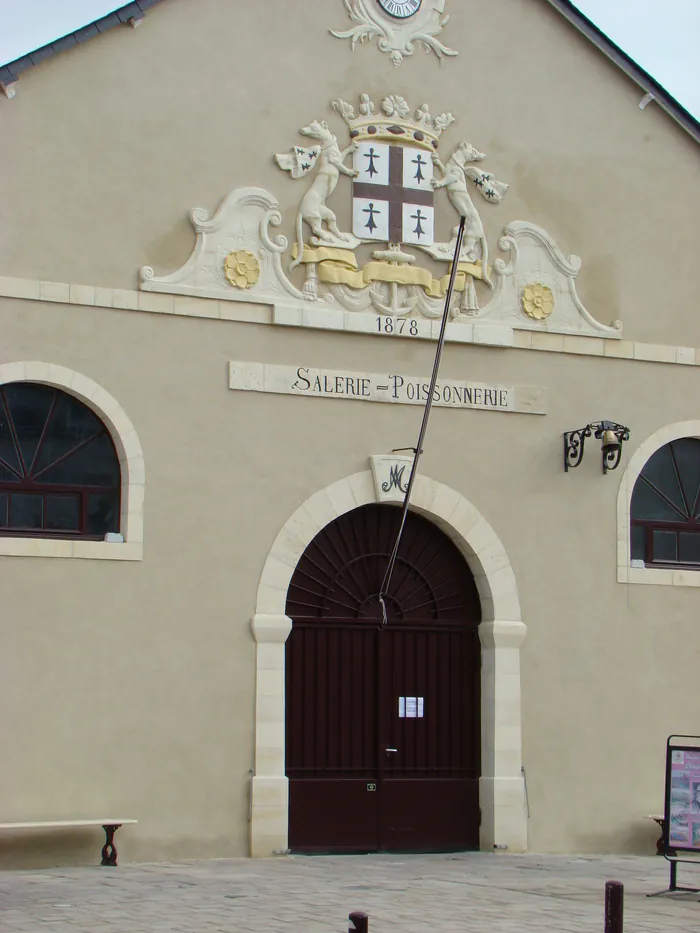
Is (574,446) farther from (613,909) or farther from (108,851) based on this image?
(613,909)

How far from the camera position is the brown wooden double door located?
1446 cm

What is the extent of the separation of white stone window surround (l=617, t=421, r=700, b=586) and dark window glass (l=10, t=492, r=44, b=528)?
6014mm

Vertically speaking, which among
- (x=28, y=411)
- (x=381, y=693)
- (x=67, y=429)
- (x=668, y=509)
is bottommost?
(x=381, y=693)

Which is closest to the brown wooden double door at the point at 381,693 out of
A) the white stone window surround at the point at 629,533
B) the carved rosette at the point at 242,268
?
the white stone window surround at the point at 629,533

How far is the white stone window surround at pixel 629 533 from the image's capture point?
15.7 metres

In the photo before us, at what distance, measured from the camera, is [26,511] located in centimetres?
1355

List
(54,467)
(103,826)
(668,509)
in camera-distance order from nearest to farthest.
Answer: (103,826), (54,467), (668,509)

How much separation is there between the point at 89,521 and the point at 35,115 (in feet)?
12.3

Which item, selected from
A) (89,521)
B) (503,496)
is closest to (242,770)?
(89,521)

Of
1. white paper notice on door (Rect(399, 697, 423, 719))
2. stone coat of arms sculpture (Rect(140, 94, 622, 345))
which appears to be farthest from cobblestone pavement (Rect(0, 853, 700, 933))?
stone coat of arms sculpture (Rect(140, 94, 622, 345))

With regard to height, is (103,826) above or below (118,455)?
below

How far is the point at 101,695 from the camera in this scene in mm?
13352

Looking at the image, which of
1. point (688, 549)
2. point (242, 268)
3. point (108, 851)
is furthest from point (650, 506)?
point (108, 851)

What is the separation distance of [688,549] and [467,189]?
4529 millimetres
